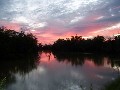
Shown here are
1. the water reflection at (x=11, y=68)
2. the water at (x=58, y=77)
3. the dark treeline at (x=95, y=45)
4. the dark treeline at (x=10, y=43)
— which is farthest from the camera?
the dark treeline at (x=95, y=45)

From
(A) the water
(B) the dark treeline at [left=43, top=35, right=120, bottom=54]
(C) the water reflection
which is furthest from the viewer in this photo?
(B) the dark treeline at [left=43, top=35, right=120, bottom=54]

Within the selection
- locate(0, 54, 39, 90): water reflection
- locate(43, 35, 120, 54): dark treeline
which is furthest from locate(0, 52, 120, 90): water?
locate(43, 35, 120, 54): dark treeline

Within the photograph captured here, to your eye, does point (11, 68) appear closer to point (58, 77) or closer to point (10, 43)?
point (58, 77)

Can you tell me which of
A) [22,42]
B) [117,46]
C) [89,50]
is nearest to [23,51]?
[22,42]

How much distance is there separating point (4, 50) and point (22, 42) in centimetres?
3184

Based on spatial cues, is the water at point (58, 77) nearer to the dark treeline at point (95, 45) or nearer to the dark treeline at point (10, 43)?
the dark treeline at point (10, 43)

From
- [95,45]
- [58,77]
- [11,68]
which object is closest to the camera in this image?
[58,77]

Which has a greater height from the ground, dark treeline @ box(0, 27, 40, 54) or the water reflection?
dark treeline @ box(0, 27, 40, 54)

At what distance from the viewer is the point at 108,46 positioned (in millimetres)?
134875

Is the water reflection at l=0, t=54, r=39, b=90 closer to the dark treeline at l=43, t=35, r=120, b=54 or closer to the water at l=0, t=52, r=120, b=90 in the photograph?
the water at l=0, t=52, r=120, b=90

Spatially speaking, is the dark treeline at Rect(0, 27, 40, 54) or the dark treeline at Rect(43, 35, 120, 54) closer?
the dark treeline at Rect(0, 27, 40, 54)

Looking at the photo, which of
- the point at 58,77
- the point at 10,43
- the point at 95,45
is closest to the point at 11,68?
the point at 58,77

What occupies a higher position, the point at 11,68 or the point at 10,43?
the point at 10,43

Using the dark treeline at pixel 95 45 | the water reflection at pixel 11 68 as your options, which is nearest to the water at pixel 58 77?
the water reflection at pixel 11 68
